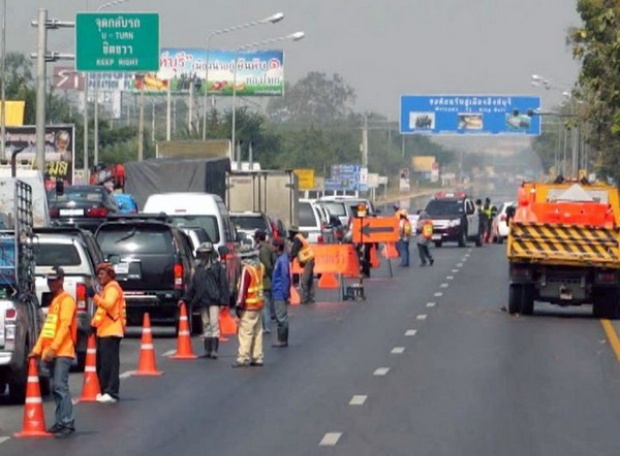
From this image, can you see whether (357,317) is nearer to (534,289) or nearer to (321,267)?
(534,289)

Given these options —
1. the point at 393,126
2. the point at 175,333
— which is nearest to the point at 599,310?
the point at 175,333

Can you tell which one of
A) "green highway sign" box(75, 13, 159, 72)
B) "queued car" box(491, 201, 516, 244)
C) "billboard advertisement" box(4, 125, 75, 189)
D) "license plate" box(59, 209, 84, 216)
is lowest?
"queued car" box(491, 201, 516, 244)

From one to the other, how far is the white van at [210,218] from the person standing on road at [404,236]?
12.8 meters

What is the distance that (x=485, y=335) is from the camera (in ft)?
95.7

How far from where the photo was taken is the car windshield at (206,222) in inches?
1377

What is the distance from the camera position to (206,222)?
3528 centimetres

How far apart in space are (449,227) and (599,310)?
33.9 metres

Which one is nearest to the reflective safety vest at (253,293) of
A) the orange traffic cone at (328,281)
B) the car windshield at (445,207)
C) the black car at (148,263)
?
the black car at (148,263)

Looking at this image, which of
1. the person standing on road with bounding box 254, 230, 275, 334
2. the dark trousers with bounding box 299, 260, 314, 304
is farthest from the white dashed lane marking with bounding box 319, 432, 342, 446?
A: the dark trousers with bounding box 299, 260, 314, 304

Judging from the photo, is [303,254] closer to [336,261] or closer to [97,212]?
[336,261]

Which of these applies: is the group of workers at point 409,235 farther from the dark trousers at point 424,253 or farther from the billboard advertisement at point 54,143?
the billboard advertisement at point 54,143

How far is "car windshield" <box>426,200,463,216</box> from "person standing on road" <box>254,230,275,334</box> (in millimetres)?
35648

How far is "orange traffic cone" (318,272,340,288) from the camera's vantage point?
42.3 metres

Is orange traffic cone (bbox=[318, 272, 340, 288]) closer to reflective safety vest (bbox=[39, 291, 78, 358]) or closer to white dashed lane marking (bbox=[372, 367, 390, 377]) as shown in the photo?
white dashed lane marking (bbox=[372, 367, 390, 377])
